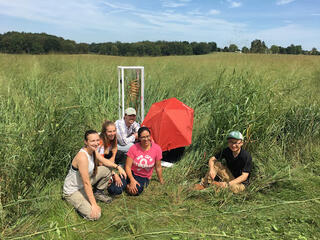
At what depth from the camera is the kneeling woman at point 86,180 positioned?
2.57 metres

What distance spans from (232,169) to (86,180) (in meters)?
1.87

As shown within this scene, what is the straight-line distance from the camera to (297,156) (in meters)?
3.87

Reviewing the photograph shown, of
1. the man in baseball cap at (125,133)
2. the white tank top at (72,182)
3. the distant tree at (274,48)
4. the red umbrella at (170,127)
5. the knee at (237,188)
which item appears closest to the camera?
the white tank top at (72,182)

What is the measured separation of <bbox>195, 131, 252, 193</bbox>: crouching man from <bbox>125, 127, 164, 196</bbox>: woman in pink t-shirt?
0.64 metres

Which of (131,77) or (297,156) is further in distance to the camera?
(131,77)

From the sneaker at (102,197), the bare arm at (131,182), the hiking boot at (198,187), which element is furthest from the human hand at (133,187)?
the hiking boot at (198,187)

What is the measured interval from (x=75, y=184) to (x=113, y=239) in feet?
2.61

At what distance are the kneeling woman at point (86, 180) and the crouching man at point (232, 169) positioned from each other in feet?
4.07

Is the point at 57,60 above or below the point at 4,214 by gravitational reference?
above

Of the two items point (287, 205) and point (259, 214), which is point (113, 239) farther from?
point (287, 205)

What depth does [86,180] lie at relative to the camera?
2568 millimetres

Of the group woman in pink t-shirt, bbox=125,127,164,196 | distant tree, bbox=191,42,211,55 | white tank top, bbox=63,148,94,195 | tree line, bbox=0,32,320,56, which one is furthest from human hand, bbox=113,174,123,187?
distant tree, bbox=191,42,211,55

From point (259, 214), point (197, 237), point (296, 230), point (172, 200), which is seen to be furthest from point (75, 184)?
point (296, 230)

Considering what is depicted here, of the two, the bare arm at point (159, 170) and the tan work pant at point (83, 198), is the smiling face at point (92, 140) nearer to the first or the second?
the tan work pant at point (83, 198)
